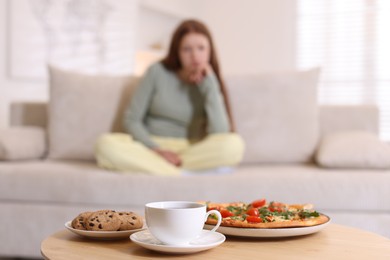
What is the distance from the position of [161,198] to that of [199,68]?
849mm

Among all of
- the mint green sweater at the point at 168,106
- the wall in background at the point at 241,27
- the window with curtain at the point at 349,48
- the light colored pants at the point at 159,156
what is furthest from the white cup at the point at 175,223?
the window with curtain at the point at 349,48

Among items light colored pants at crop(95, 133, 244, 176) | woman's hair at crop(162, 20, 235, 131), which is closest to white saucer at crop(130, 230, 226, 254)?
light colored pants at crop(95, 133, 244, 176)

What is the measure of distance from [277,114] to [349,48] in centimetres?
275

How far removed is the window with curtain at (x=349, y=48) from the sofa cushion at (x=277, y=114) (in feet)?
8.13

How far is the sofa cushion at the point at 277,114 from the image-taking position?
115 inches

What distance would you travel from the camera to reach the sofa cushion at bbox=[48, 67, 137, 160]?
118 inches

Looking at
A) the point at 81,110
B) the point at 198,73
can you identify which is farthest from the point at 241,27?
the point at 81,110

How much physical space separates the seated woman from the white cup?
1621 mm

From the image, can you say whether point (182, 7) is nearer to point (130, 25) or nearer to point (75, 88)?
point (130, 25)

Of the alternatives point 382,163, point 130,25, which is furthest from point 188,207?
point 130,25

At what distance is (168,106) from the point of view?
2.99 meters

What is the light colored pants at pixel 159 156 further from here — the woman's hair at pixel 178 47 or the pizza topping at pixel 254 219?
the pizza topping at pixel 254 219

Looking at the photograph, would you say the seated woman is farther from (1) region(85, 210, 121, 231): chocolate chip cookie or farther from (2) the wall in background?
(2) the wall in background

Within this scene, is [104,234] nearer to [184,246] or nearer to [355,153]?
[184,246]
